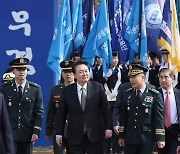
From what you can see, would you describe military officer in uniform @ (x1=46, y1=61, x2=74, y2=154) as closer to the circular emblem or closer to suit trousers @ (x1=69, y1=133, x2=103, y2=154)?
suit trousers @ (x1=69, y1=133, x2=103, y2=154)

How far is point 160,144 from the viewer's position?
8656 mm

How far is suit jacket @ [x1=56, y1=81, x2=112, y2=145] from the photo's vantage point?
8.77 metres

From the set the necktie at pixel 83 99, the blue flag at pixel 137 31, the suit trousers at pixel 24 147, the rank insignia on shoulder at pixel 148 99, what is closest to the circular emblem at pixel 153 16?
the blue flag at pixel 137 31

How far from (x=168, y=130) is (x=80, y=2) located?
16.5 ft

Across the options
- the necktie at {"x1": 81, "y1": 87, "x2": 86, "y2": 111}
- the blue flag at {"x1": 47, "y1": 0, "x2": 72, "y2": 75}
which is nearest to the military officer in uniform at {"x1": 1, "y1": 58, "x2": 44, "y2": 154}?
the necktie at {"x1": 81, "y1": 87, "x2": 86, "y2": 111}

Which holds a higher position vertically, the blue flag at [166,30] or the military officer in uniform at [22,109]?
the blue flag at [166,30]

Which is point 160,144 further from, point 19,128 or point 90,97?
point 19,128

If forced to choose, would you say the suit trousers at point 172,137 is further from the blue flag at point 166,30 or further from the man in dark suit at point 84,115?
the blue flag at point 166,30

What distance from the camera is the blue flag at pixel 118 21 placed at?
13371 mm

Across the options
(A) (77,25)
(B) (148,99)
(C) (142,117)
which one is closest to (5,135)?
(C) (142,117)

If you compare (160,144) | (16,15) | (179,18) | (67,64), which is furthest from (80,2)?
(160,144)

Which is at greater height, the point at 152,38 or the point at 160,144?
the point at 152,38

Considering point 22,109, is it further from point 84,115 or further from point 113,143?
point 113,143

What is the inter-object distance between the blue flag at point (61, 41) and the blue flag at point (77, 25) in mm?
121
